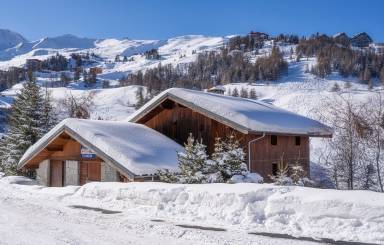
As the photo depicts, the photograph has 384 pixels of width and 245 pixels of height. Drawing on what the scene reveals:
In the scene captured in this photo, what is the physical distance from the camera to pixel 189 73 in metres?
189

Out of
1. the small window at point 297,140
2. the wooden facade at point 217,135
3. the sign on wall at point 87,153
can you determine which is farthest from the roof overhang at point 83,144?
the small window at point 297,140

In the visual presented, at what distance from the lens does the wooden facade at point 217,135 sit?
22.1 meters

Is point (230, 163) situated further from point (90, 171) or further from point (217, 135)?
point (90, 171)

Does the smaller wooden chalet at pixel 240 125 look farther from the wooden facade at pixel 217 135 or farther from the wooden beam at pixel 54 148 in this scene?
the wooden beam at pixel 54 148

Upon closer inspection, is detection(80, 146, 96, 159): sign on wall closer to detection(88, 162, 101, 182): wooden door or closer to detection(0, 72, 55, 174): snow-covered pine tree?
detection(88, 162, 101, 182): wooden door

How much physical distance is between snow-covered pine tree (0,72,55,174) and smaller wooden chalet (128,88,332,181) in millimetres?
9755

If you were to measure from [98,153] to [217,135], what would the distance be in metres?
5.52

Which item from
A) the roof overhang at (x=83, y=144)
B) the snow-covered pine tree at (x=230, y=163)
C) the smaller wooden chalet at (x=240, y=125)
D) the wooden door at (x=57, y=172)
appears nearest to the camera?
the snow-covered pine tree at (x=230, y=163)

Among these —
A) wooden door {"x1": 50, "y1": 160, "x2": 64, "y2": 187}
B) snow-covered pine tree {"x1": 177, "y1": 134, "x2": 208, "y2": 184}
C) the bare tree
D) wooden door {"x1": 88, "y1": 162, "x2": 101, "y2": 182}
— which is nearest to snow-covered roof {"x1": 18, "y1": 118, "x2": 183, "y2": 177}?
wooden door {"x1": 50, "y1": 160, "x2": 64, "y2": 187}

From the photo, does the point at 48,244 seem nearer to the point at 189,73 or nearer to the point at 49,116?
the point at 49,116

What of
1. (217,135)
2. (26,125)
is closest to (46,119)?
(26,125)

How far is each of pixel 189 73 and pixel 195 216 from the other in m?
A: 180

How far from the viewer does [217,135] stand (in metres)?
22.3

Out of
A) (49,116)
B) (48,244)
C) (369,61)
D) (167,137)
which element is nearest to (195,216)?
(48,244)
